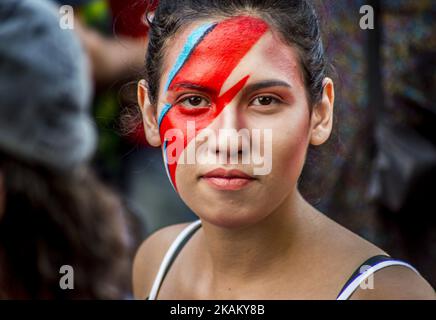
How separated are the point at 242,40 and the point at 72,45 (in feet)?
4.32

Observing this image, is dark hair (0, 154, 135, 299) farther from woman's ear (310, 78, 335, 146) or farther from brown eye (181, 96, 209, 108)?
woman's ear (310, 78, 335, 146)

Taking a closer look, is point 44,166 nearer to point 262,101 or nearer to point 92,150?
point 92,150

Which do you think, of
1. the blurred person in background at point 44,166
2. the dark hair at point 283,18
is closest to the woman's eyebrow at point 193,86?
the dark hair at point 283,18

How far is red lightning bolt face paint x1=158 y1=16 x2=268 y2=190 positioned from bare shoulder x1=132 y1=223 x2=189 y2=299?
603 mm

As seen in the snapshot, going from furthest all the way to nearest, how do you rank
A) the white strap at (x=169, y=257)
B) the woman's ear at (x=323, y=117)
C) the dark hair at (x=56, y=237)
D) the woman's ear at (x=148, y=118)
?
the dark hair at (x=56, y=237)
the white strap at (x=169, y=257)
the woman's ear at (x=148, y=118)
the woman's ear at (x=323, y=117)

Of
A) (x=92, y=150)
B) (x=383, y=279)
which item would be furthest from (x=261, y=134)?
(x=92, y=150)

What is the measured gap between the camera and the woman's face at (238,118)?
168 cm

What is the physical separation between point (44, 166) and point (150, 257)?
0.73 metres

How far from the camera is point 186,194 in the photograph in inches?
69.7

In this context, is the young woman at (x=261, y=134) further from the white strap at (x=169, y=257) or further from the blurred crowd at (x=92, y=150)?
the blurred crowd at (x=92, y=150)

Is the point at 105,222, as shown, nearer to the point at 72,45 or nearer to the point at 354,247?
the point at 72,45

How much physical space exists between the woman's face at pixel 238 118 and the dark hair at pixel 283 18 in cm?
2

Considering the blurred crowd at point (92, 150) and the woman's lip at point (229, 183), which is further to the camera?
the blurred crowd at point (92, 150)

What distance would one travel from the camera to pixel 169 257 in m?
2.16
